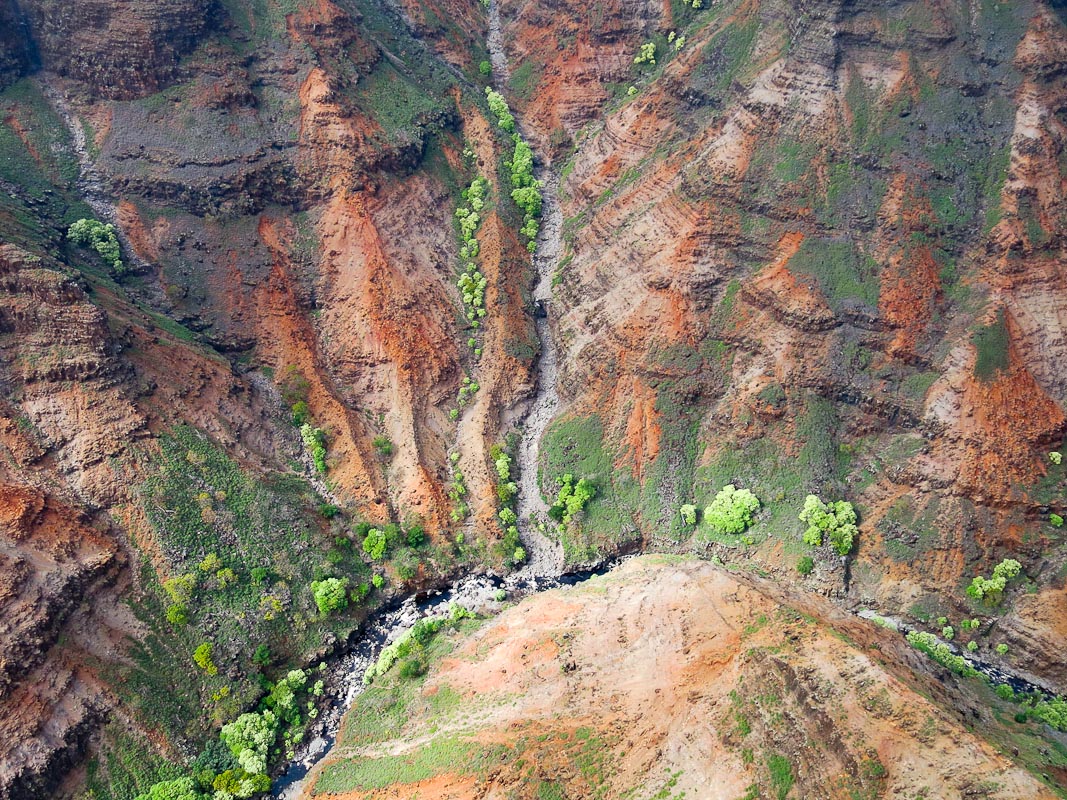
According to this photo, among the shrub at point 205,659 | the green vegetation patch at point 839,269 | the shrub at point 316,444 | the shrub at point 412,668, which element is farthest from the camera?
the shrub at point 316,444

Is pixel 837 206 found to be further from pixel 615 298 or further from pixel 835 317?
pixel 615 298

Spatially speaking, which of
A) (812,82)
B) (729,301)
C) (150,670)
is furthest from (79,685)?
(812,82)

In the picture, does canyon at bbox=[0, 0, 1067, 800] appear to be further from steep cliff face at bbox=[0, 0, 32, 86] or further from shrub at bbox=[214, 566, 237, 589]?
steep cliff face at bbox=[0, 0, 32, 86]

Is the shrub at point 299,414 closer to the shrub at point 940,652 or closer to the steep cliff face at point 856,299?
the steep cliff face at point 856,299

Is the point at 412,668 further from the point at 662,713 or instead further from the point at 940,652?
the point at 940,652

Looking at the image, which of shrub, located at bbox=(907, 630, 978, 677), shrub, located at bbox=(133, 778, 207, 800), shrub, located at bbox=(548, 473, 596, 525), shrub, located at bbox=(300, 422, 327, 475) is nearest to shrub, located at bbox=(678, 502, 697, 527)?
shrub, located at bbox=(548, 473, 596, 525)

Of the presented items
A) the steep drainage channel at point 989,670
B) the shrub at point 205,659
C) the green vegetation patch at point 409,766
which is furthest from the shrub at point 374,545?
the steep drainage channel at point 989,670

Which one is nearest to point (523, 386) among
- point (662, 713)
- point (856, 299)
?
point (856, 299)
